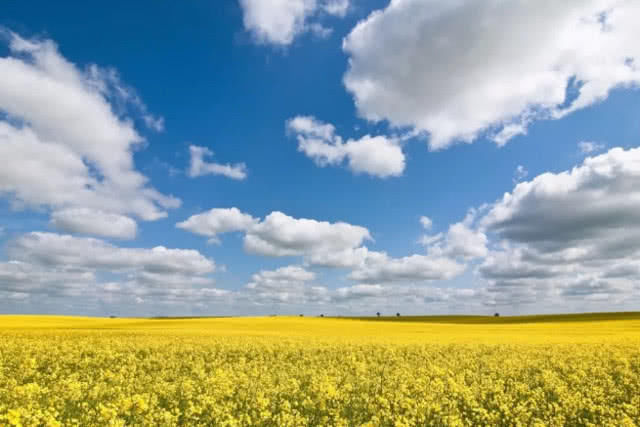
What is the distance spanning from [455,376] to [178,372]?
9.55m

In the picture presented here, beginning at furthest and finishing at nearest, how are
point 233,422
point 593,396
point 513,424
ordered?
point 593,396 → point 513,424 → point 233,422

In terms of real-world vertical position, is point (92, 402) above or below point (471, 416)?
above

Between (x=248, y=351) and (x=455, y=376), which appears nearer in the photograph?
(x=455, y=376)

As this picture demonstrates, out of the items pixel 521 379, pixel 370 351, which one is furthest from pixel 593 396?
pixel 370 351

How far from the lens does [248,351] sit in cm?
1922

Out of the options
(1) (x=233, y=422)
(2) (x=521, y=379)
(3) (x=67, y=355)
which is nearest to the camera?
(1) (x=233, y=422)

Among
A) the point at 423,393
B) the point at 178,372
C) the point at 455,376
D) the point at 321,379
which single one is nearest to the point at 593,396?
the point at 455,376

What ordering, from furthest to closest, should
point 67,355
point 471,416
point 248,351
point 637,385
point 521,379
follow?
1. point 248,351
2. point 67,355
3. point 521,379
4. point 637,385
5. point 471,416

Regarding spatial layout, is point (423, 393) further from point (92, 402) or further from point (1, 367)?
point (1, 367)

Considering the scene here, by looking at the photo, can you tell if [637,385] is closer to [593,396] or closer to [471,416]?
[593,396]

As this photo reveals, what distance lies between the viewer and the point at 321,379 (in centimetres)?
1166

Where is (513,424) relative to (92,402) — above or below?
below

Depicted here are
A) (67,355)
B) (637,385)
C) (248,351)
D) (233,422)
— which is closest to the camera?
(233,422)

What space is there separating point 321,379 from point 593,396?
7.80m
